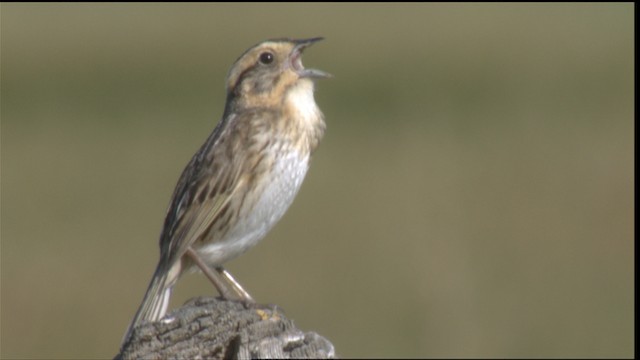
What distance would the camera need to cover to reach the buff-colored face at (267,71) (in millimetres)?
8562

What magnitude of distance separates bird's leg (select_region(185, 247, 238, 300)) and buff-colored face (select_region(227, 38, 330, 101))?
83cm

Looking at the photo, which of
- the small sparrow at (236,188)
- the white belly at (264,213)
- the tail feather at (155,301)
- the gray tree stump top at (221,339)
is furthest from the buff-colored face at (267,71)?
the gray tree stump top at (221,339)

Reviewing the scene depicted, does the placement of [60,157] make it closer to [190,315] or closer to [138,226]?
[138,226]

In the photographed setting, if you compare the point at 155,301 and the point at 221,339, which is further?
the point at 155,301

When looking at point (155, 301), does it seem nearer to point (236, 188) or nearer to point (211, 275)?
point (211, 275)

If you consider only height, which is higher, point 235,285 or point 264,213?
point 264,213

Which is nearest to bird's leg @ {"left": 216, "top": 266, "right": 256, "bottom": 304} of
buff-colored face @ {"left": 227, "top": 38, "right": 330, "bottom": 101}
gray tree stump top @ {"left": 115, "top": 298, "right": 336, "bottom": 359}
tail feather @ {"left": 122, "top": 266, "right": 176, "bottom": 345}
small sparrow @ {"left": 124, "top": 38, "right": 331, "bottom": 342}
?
small sparrow @ {"left": 124, "top": 38, "right": 331, "bottom": 342}

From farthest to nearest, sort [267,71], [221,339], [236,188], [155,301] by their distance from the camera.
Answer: [267,71]
[236,188]
[155,301]
[221,339]

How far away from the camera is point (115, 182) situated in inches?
694

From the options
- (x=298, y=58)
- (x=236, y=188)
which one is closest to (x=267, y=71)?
(x=298, y=58)

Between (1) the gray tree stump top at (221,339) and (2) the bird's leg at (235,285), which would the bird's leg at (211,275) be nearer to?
(2) the bird's leg at (235,285)

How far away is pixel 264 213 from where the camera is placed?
819 centimetres

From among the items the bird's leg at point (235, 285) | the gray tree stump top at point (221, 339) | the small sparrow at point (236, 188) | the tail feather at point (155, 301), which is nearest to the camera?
the gray tree stump top at point (221, 339)

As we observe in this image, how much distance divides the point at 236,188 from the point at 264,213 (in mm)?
160
